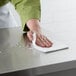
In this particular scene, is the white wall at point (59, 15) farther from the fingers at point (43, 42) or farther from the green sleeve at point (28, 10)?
the fingers at point (43, 42)

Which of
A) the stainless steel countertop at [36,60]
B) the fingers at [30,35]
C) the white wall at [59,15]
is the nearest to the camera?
the stainless steel countertop at [36,60]

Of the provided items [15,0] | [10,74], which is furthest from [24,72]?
[15,0]

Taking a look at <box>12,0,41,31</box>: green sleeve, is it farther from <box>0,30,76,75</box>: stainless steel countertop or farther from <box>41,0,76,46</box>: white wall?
<box>41,0,76,46</box>: white wall

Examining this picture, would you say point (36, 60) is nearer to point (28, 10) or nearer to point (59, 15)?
point (28, 10)

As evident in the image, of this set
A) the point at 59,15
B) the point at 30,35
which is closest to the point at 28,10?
the point at 30,35

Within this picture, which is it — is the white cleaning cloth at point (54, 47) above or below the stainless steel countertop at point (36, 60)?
above

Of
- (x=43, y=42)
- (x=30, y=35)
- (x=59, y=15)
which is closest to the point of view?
(x=43, y=42)

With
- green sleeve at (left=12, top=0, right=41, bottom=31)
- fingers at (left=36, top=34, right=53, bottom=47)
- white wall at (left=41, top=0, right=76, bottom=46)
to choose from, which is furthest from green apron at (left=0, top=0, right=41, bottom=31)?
white wall at (left=41, top=0, right=76, bottom=46)

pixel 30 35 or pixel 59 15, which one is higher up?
pixel 30 35

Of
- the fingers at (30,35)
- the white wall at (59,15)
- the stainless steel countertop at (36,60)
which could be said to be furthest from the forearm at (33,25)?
the white wall at (59,15)

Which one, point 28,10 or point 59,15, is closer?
point 28,10

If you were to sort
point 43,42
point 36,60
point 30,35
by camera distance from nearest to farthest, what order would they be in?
1. point 36,60
2. point 43,42
3. point 30,35

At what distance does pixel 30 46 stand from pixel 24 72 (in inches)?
8.0

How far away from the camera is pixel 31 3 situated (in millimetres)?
1002
